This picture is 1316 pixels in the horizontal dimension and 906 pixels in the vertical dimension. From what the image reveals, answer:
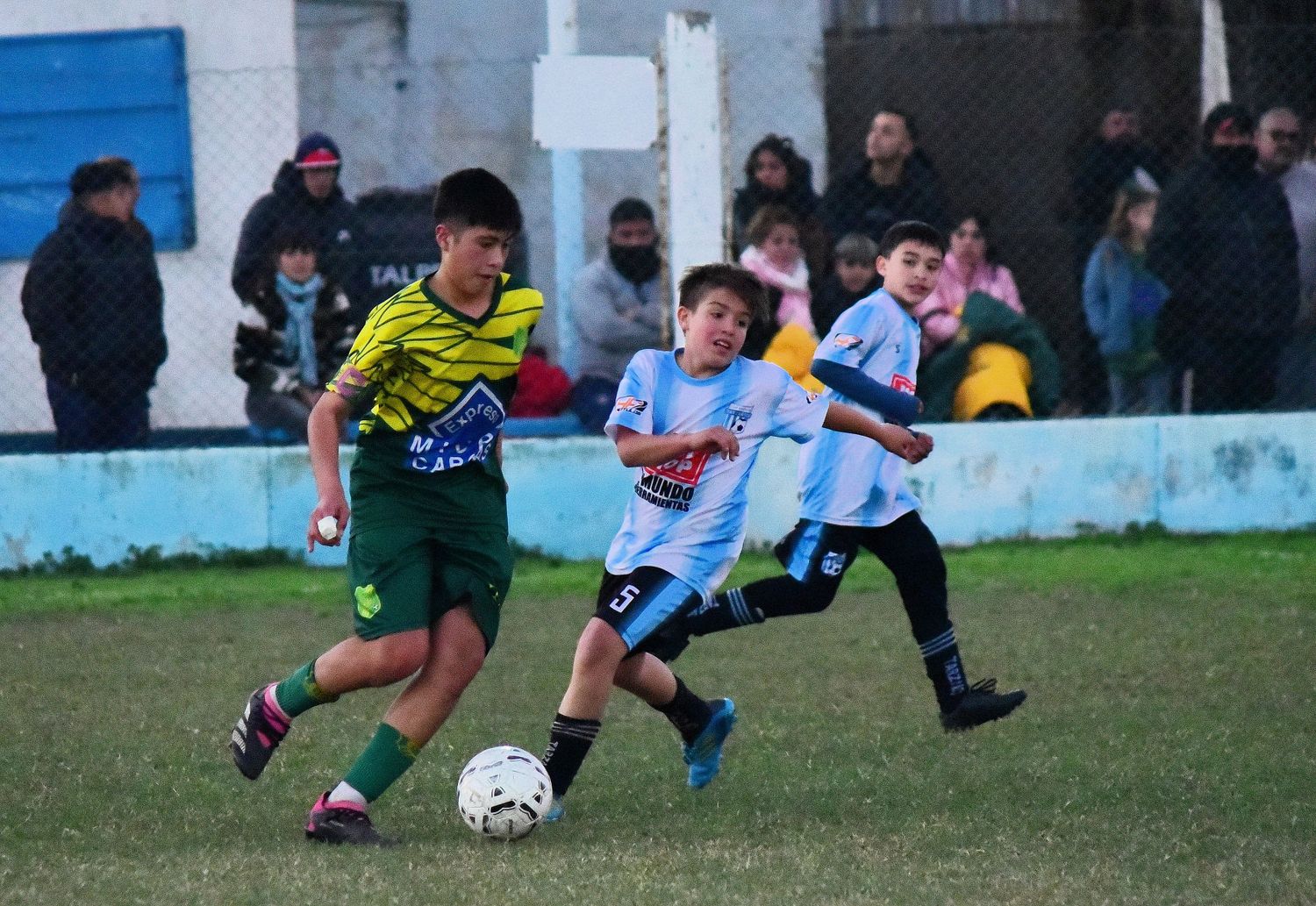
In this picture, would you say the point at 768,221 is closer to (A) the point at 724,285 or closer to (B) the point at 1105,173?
(B) the point at 1105,173

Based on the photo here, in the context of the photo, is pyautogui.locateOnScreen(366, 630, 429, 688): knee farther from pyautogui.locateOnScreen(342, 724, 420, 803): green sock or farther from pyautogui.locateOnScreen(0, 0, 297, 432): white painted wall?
pyautogui.locateOnScreen(0, 0, 297, 432): white painted wall

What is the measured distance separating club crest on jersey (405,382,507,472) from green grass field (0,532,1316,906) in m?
0.94

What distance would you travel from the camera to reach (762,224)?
10.2m

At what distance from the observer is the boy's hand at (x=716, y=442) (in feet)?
16.4

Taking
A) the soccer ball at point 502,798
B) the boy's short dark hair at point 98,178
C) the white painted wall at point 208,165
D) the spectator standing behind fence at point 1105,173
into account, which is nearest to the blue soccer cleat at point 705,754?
the soccer ball at point 502,798

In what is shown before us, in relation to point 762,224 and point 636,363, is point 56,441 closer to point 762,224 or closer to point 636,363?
point 762,224

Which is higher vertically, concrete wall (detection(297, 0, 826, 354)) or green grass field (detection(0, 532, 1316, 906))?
concrete wall (detection(297, 0, 826, 354))

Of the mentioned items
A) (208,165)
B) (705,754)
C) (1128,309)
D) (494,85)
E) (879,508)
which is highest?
(494,85)

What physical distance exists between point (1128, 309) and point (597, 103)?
10.3 feet

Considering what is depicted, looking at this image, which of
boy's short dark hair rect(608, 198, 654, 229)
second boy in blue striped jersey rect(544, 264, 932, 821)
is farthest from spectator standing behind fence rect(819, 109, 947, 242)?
second boy in blue striped jersey rect(544, 264, 932, 821)

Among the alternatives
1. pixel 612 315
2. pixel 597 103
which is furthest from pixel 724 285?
pixel 612 315

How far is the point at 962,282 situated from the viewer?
10.6 m

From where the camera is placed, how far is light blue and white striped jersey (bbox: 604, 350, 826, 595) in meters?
5.34

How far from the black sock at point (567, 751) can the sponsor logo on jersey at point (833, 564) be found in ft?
4.65
